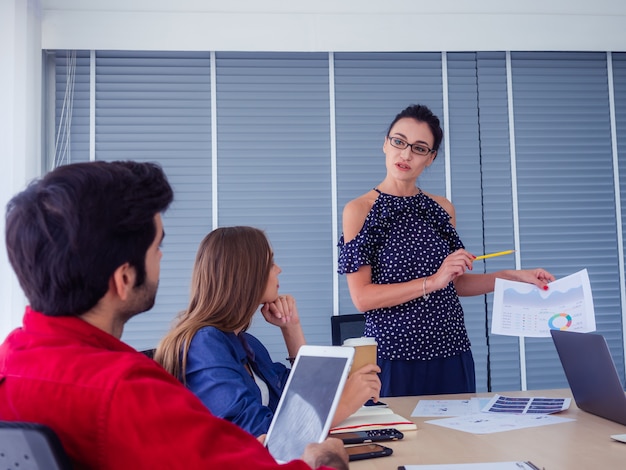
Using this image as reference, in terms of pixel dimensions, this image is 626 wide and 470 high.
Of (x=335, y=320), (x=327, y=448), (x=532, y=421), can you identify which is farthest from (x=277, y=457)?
(x=335, y=320)

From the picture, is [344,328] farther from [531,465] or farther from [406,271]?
[531,465]

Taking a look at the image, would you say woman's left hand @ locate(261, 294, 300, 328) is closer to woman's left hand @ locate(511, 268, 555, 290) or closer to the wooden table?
the wooden table

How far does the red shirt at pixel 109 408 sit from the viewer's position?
78cm

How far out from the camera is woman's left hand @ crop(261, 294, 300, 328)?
81.7 inches

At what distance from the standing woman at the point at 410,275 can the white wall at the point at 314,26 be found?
176 centimetres

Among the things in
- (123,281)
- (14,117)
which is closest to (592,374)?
(123,281)

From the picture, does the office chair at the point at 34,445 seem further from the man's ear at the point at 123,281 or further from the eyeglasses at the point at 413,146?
the eyeglasses at the point at 413,146

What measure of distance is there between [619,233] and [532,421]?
9.63 ft

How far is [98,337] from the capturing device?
0.89 m

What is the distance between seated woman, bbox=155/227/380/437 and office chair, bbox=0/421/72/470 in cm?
75

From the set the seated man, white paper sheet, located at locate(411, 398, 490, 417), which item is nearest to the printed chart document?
white paper sheet, located at locate(411, 398, 490, 417)

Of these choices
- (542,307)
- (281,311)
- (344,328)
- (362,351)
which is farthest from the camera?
(344,328)

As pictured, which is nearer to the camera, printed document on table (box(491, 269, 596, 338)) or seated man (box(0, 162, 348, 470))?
seated man (box(0, 162, 348, 470))

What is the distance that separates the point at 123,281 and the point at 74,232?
0.34 ft
